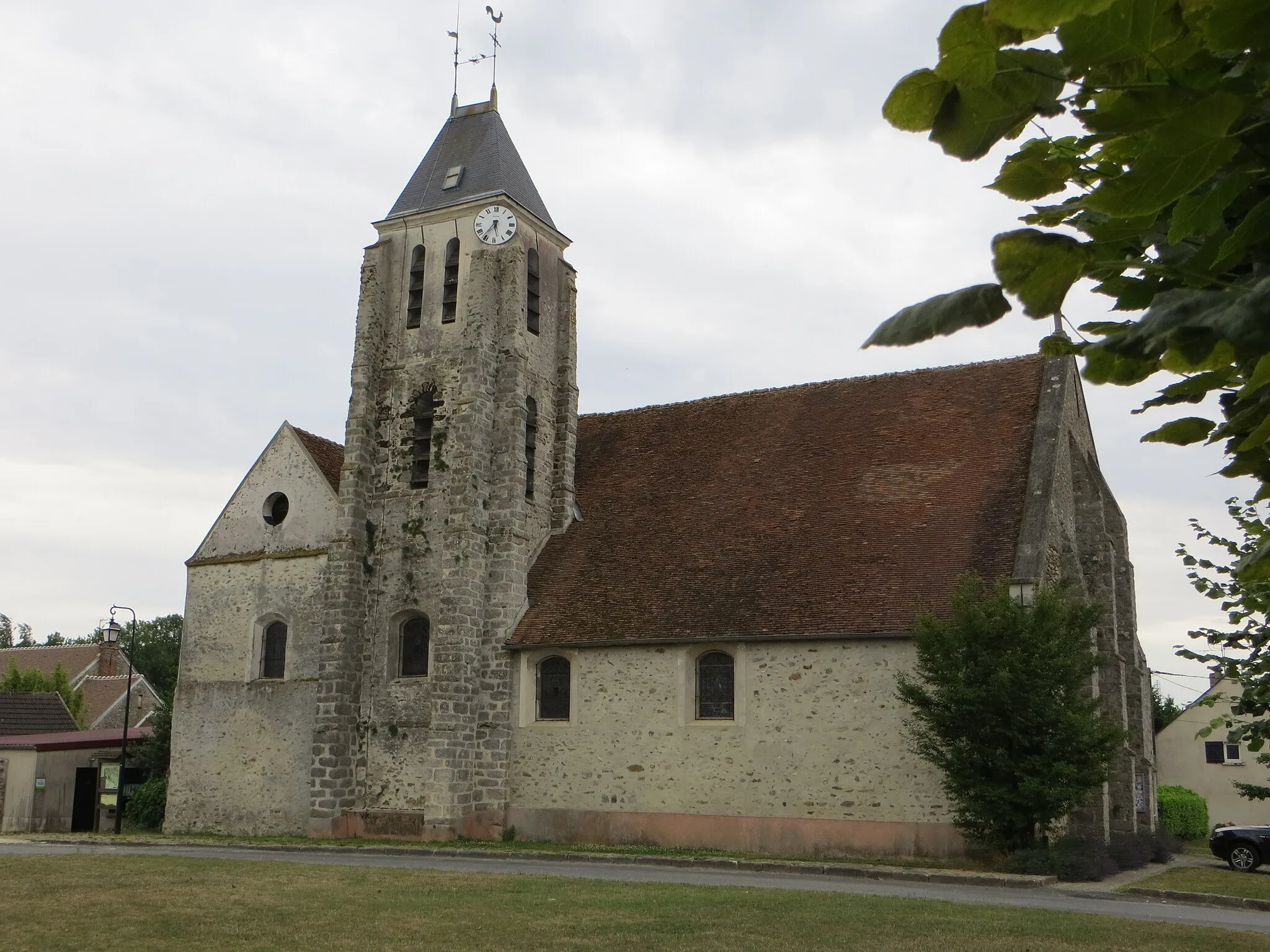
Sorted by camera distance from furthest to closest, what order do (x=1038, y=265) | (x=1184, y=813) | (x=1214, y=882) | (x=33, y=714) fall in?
1. (x=33, y=714)
2. (x=1184, y=813)
3. (x=1214, y=882)
4. (x=1038, y=265)

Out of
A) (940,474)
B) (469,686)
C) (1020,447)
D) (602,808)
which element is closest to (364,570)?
(469,686)

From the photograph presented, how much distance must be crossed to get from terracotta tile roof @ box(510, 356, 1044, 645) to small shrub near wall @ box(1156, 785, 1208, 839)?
53.8 feet

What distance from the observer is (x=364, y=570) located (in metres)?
25.1

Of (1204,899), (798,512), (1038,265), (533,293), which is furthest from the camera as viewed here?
(533,293)

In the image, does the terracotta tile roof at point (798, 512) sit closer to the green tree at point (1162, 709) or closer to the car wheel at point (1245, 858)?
the car wheel at point (1245, 858)

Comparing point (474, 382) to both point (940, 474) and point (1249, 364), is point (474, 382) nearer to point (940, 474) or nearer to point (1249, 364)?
point (940, 474)

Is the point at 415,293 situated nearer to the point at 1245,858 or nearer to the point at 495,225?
the point at 495,225

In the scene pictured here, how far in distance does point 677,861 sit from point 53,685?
116 ft

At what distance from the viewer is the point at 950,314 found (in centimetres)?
192

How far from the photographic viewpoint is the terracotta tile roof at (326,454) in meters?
26.8

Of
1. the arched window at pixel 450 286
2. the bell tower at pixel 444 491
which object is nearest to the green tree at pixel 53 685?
the bell tower at pixel 444 491

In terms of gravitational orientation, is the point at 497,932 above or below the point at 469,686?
below

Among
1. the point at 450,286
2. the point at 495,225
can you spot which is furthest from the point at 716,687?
the point at 495,225

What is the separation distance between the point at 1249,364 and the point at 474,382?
77.0ft
